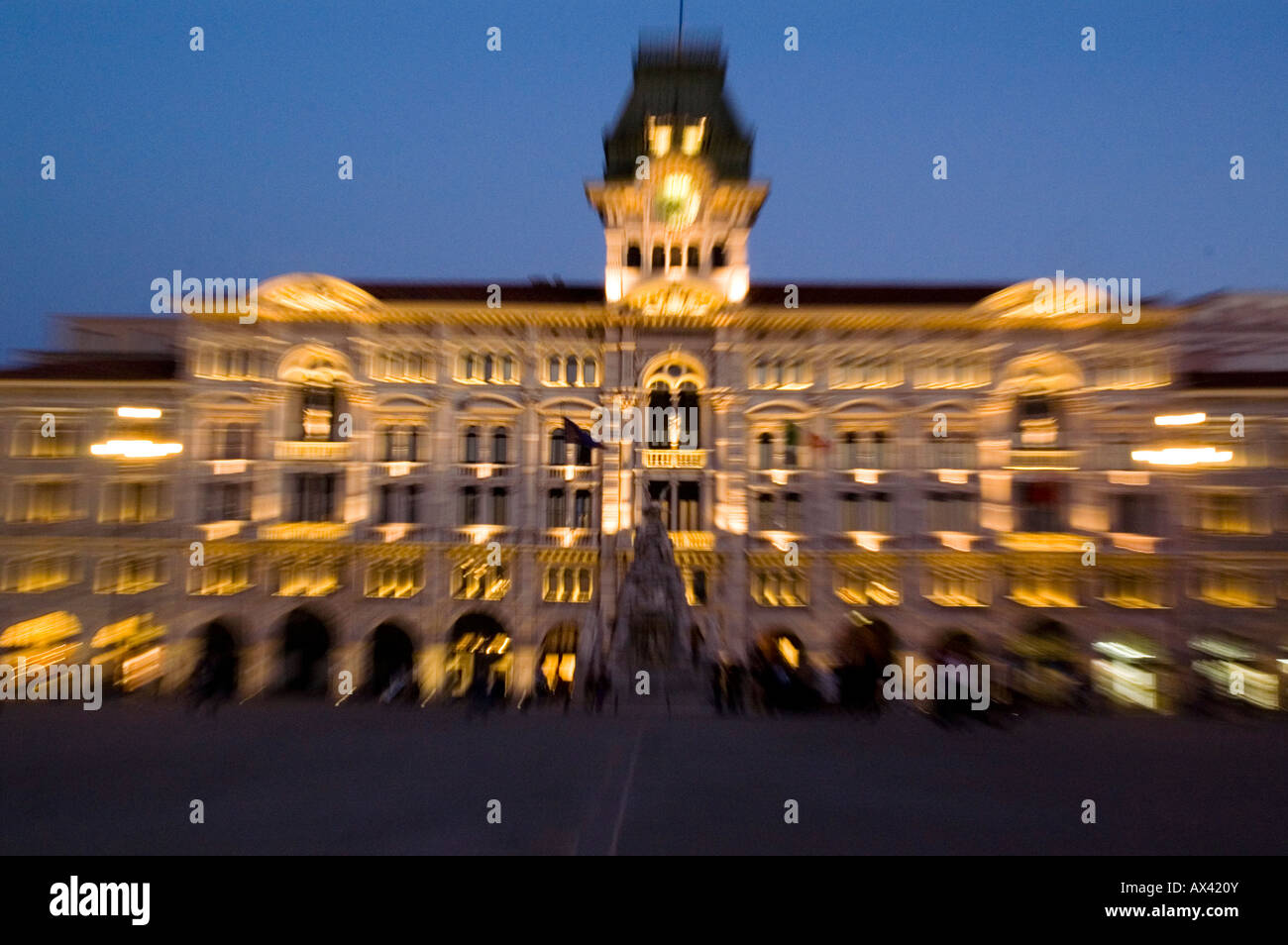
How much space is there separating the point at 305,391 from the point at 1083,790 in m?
24.4

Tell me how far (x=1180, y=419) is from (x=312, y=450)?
2874cm

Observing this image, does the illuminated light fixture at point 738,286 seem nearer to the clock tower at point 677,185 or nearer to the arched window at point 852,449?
the clock tower at point 677,185

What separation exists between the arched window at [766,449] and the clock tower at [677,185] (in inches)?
193

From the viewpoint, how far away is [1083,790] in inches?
423

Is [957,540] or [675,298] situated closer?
[957,540]

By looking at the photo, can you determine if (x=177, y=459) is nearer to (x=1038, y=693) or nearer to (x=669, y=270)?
(x=669, y=270)

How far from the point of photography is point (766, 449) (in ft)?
64.7

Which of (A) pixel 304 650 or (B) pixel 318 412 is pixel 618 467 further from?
(A) pixel 304 650

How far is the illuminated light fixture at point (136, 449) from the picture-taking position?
1714 centimetres

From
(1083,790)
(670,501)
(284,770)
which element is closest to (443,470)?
(670,501)

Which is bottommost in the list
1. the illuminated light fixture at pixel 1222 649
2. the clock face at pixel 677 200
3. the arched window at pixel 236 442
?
the illuminated light fixture at pixel 1222 649

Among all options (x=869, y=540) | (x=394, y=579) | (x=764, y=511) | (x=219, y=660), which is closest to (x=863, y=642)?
(x=869, y=540)

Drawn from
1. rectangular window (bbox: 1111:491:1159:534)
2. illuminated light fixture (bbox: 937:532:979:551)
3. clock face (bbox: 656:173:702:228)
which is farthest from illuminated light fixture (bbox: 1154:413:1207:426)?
clock face (bbox: 656:173:702:228)

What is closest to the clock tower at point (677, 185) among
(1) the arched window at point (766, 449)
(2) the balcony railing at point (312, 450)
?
(1) the arched window at point (766, 449)
